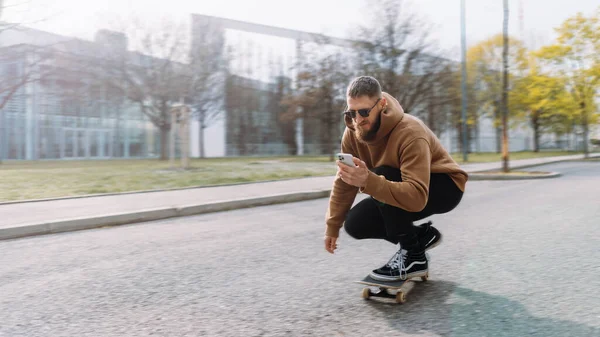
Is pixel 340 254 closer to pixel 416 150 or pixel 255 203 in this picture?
pixel 416 150

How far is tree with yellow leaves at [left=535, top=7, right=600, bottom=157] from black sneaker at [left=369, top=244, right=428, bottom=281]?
93.2 ft

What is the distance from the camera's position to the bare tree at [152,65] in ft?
90.4

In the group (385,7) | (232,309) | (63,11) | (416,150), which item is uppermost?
(385,7)

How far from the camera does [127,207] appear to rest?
301 inches

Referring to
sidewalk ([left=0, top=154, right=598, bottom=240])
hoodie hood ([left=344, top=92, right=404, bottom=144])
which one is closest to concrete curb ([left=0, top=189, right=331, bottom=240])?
sidewalk ([left=0, top=154, right=598, bottom=240])

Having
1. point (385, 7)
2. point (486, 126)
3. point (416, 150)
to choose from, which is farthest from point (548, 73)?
point (486, 126)

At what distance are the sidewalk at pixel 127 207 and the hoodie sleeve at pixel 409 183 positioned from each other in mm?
5008

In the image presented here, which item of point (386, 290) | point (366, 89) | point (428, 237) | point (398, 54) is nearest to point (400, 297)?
point (386, 290)

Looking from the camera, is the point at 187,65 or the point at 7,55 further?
the point at 187,65

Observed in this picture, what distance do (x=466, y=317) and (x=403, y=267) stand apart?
0.58 metres

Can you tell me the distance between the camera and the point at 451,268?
3838 millimetres

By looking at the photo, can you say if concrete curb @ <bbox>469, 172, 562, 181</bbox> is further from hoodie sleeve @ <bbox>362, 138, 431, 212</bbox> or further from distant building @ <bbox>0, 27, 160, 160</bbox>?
distant building @ <bbox>0, 27, 160, 160</bbox>

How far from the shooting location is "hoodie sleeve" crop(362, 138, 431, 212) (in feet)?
8.38

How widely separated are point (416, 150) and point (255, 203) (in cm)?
631
